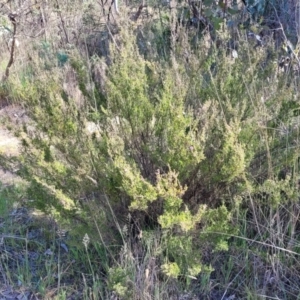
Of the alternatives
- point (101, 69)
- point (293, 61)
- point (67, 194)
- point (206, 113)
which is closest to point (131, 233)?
point (67, 194)

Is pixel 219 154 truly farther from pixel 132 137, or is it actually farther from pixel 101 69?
pixel 101 69

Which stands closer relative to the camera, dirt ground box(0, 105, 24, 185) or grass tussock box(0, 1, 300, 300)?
grass tussock box(0, 1, 300, 300)

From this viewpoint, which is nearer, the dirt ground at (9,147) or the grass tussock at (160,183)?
the grass tussock at (160,183)

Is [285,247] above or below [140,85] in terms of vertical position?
below

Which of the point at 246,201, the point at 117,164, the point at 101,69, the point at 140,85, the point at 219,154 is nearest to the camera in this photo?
the point at 117,164

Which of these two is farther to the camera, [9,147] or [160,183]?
[9,147]

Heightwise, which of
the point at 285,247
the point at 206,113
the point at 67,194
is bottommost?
the point at 285,247

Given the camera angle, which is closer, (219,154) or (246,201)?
(219,154)

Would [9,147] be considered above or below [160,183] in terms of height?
below

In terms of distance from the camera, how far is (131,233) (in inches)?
91.7

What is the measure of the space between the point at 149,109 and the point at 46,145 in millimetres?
496

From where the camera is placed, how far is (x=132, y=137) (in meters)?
2.31

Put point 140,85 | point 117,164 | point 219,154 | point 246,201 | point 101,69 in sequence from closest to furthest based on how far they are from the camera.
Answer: point 117,164 → point 219,154 → point 140,85 → point 246,201 → point 101,69

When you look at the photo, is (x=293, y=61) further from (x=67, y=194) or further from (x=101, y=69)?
(x=67, y=194)
